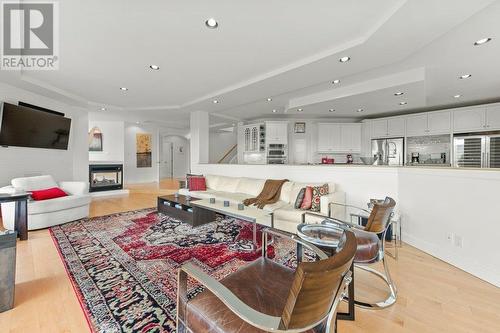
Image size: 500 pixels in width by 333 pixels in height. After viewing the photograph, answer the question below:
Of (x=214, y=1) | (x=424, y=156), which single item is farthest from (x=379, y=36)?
(x=424, y=156)

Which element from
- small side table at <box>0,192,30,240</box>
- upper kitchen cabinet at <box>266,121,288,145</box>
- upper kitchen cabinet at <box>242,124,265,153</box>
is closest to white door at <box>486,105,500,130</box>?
upper kitchen cabinet at <box>266,121,288,145</box>

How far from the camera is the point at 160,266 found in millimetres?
2270

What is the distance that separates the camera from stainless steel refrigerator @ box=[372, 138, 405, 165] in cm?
560

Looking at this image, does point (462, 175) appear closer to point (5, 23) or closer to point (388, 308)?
point (388, 308)

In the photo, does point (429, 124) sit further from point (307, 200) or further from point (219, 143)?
point (219, 143)

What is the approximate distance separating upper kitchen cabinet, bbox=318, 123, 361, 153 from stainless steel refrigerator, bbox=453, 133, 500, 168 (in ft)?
6.86

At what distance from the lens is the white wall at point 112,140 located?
7.46m

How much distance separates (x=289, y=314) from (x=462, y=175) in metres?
2.77

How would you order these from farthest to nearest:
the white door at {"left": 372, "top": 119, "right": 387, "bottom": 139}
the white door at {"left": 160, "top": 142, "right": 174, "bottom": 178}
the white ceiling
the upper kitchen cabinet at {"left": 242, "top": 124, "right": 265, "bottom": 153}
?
1. the white door at {"left": 160, "top": 142, "right": 174, "bottom": 178}
2. the upper kitchen cabinet at {"left": 242, "top": 124, "right": 265, "bottom": 153}
3. the white door at {"left": 372, "top": 119, "right": 387, "bottom": 139}
4. the white ceiling

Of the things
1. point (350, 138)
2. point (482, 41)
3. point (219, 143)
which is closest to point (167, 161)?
point (219, 143)

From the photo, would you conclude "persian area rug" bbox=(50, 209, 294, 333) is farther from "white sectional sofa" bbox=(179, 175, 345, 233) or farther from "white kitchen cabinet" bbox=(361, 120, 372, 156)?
"white kitchen cabinet" bbox=(361, 120, 372, 156)

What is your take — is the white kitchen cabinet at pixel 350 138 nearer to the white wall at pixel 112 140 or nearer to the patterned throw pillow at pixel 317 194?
the patterned throw pillow at pixel 317 194

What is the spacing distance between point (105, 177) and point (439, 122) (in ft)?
30.7

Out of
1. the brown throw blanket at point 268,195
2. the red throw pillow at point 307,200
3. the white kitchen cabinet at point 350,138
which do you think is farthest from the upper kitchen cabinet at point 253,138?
the red throw pillow at point 307,200
